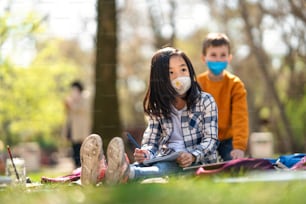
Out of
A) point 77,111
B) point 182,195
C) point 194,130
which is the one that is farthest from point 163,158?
→ point 77,111

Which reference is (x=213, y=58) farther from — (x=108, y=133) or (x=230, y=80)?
(x=108, y=133)

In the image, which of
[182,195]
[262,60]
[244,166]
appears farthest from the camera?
[262,60]

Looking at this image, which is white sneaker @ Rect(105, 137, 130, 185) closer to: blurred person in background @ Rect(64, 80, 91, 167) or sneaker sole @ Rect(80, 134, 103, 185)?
sneaker sole @ Rect(80, 134, 103, 185)

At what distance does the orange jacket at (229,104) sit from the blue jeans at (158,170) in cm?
90

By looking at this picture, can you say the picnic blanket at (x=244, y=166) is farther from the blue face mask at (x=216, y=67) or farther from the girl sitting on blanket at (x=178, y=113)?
the blue face mask at (x=216, y=67)

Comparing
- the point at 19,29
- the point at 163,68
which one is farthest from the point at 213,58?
the point at 19,29

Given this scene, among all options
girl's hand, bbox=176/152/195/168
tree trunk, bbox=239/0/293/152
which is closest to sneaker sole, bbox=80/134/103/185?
girl's hand, bbox=176/152/195/168

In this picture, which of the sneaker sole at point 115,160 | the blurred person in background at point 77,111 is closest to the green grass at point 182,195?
the sneaker sole at point 115,160

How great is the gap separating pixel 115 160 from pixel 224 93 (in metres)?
1.52

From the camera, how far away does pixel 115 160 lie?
2996mm

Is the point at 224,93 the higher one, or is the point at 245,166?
the point at 224,93

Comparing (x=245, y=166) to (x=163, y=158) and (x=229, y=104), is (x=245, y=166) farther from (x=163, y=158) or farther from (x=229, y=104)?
(x=229, y=104)

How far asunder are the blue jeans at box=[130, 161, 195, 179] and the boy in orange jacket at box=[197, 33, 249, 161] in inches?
35.4

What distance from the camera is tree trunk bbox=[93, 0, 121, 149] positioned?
342 inches
